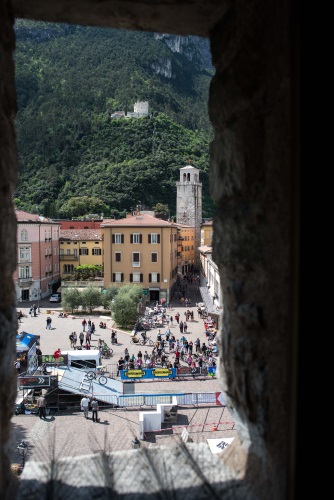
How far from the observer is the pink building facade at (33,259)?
126 feet

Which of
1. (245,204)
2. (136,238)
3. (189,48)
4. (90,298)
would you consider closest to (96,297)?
(90,298)

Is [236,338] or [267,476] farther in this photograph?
[236,338]

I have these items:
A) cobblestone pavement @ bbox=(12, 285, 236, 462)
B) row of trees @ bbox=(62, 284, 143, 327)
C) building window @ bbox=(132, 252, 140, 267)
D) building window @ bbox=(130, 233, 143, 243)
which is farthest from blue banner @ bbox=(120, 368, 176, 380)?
building window @ bbox=(130, 233, 143, 243)

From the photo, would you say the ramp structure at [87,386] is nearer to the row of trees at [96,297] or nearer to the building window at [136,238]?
the row of trees at [96,297]

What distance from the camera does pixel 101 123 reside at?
10325 centimetres

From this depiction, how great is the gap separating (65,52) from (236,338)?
15215 cm

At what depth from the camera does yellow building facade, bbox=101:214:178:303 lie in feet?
121

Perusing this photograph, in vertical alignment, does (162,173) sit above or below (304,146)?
above

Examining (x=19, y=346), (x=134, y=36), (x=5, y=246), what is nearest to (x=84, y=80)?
(x=134, y=36)

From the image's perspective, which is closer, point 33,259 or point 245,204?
point 245,204

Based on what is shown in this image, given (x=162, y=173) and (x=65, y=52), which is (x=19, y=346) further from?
(x=65, y=52)

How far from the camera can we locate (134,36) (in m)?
152

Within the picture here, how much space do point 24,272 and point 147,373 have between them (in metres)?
25.1

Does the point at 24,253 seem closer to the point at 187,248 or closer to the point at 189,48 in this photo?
the point at 187,248
